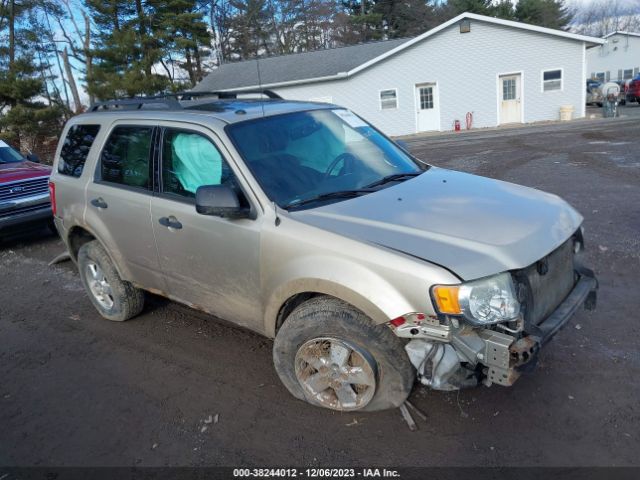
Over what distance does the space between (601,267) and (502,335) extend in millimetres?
3210

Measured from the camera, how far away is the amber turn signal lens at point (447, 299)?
255cm

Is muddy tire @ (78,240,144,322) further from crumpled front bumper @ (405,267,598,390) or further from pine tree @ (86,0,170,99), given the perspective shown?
pine tree @ (86,0,170,99)

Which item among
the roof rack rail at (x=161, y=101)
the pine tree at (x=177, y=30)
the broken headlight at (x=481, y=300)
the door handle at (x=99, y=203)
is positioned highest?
the pine tree at (x=177, y=30)

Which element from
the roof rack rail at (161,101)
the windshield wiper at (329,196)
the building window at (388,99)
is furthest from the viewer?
the building window at (388,99)

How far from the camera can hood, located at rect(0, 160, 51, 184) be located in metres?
8.03

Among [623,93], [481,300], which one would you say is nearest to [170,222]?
[481,300]

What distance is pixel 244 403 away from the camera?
3436 mm

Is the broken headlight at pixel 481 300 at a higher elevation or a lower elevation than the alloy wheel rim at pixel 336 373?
higher

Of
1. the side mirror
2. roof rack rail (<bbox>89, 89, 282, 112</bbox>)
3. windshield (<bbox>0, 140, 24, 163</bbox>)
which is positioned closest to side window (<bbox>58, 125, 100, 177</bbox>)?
roof rack rail (<bbox>89, 89, 282, 112</bbox>)

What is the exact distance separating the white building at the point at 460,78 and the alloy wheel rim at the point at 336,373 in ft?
75.3

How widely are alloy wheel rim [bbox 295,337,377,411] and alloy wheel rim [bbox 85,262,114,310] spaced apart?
2.41 meters

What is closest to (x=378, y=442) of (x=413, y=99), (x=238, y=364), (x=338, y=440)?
(x=338, y=440)

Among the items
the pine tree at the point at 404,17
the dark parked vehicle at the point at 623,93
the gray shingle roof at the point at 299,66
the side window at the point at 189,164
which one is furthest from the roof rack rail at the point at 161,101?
the pine tree at the point at 404,17

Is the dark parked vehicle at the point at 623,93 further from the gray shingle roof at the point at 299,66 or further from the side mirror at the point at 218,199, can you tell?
the side mirror at the point at 218,199
